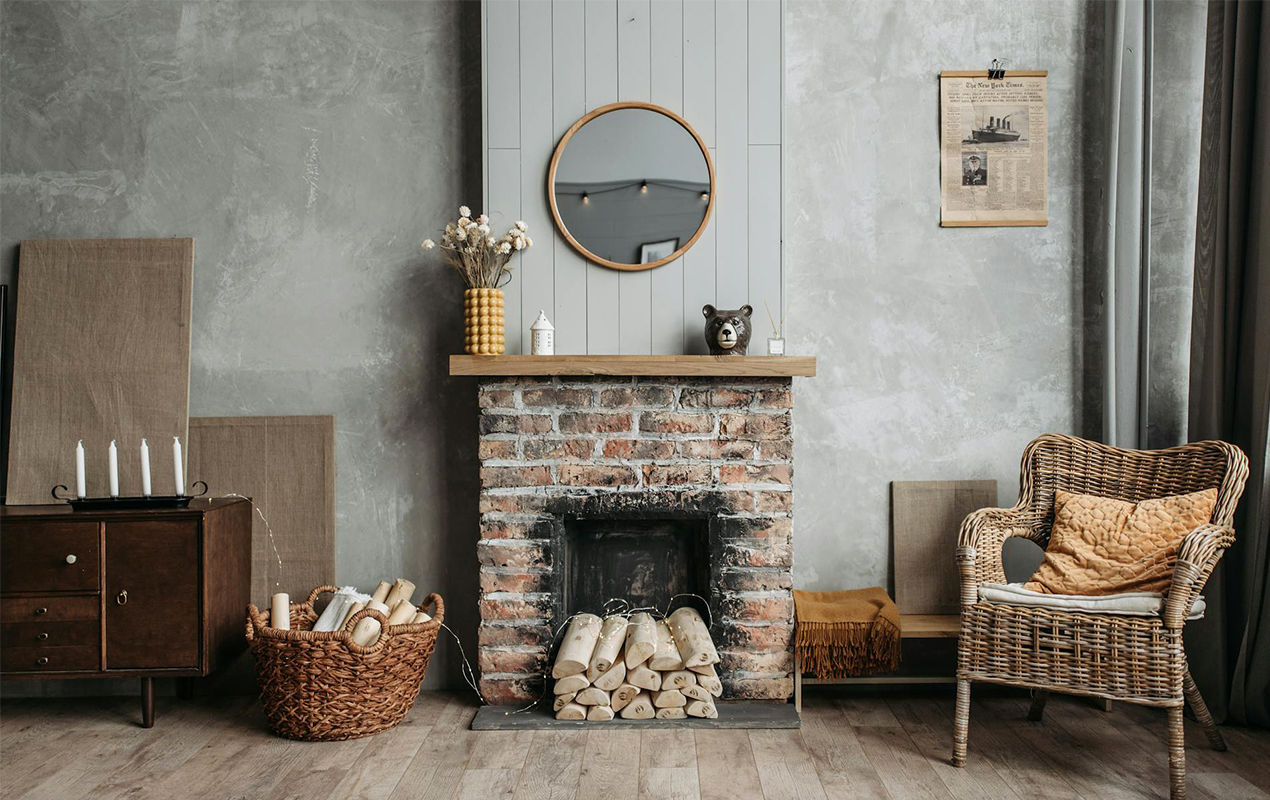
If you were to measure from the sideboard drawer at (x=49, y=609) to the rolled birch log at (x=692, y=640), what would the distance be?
1869mm

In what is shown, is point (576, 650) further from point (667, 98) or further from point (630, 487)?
point (667, 98)

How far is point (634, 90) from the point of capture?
3008 millimetres

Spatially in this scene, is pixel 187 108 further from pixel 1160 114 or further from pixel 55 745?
pixel 1160 114

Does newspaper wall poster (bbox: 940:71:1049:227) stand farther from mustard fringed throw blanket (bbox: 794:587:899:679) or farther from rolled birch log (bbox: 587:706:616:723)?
rolled birch log (bbox: 587:706:616:723)

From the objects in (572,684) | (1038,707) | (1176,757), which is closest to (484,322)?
(572,684)

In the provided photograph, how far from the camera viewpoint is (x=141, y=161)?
127 inches

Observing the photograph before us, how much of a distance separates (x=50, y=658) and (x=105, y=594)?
28cm

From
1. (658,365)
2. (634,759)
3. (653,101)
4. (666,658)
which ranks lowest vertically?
(634,759)

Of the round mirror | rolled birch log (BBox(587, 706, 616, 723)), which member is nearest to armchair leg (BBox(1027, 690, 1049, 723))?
Result: rolled birch log (BBox(587, 706, 616, 723))

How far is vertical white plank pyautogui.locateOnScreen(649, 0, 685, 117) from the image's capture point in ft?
9.86

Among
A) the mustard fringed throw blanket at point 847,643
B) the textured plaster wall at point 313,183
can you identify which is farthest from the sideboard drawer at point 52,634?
the mustard fringed throw blanket at point 847,643

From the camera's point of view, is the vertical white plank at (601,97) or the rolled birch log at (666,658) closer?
the rolled birch log at (666,658)

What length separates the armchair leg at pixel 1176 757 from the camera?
7.22 feet

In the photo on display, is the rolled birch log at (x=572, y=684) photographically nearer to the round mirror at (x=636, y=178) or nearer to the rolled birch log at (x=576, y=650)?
the rolled birch log at (x=576, y=650)
